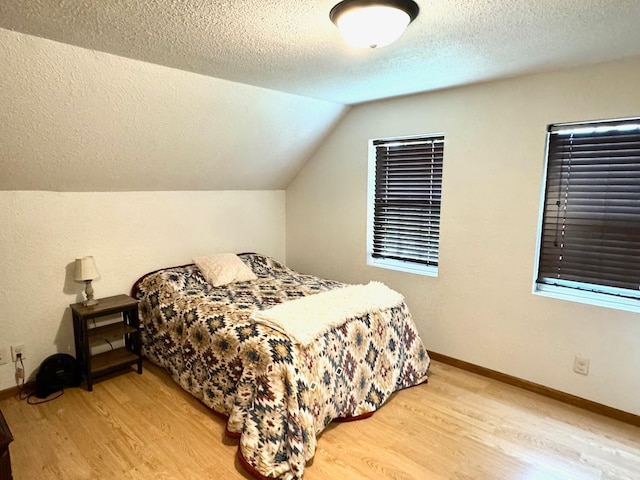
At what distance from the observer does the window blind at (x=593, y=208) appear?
7.55 ft

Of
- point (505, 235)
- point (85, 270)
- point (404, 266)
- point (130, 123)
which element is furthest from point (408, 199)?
point (85, 270)

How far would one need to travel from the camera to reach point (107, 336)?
299 centimetres

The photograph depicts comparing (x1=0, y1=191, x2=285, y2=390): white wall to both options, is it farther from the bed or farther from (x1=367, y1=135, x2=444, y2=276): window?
(x1=367, y1=135, x2=444, y2=276): window

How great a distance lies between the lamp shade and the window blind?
3132 mm

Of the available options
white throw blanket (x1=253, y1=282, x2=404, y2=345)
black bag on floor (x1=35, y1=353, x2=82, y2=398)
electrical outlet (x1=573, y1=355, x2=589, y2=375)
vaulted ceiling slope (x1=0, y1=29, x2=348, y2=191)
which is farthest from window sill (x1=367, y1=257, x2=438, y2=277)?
black bag on floor (x1=35, y1=353, x2=82, y2=398)

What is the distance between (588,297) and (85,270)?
340cm

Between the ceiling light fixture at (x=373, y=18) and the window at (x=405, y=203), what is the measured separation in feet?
5.34

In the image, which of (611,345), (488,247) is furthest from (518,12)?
(611,345)

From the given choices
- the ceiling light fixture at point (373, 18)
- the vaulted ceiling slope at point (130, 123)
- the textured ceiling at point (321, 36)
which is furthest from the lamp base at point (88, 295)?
the ceiling light fixture at point (373, 18)

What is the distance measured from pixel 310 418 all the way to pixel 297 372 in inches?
10.0

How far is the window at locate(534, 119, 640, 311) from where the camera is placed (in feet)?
7.56

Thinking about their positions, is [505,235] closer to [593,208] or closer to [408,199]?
[593,208]

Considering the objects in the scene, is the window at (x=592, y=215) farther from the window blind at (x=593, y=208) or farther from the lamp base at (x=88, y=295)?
the lamp base at (x=88, y=295)

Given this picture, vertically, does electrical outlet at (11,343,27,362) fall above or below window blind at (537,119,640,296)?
below
